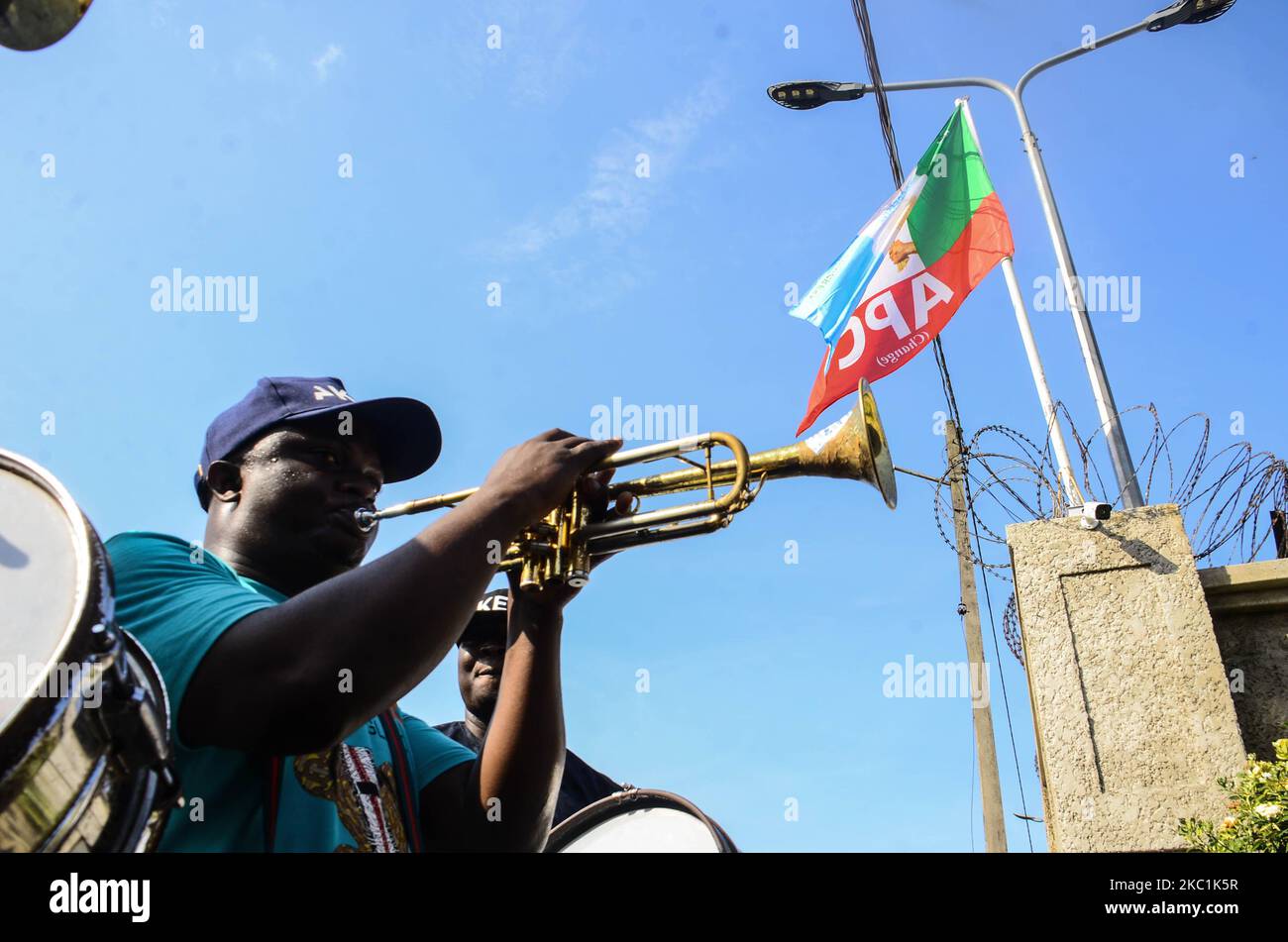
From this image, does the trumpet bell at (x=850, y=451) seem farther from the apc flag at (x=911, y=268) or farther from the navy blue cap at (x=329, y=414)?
the apc flag at (x=911, y=268)

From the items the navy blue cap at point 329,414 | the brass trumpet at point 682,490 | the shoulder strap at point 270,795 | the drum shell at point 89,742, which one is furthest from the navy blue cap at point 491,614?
the drum shell at point 89,742

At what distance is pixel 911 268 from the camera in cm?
763

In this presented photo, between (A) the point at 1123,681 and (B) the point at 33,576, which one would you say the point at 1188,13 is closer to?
(A) the point at 1123,681

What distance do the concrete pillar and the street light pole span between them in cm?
47

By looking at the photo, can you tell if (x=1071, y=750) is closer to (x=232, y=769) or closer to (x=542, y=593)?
(x=542, y=593)

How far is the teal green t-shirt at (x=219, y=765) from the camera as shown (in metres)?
1.94

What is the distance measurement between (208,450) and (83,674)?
4.17 feet

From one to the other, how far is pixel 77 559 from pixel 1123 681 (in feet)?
13.7

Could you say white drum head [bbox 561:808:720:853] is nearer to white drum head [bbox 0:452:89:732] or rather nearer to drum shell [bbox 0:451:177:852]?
drum shell [bbox 0:451:177:852]

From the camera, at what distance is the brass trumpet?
2848 mm

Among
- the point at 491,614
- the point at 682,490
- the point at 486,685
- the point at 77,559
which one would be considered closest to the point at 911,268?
the point at 491,614

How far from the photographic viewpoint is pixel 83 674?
1489 millimetres

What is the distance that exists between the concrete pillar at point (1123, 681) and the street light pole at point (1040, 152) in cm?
47
